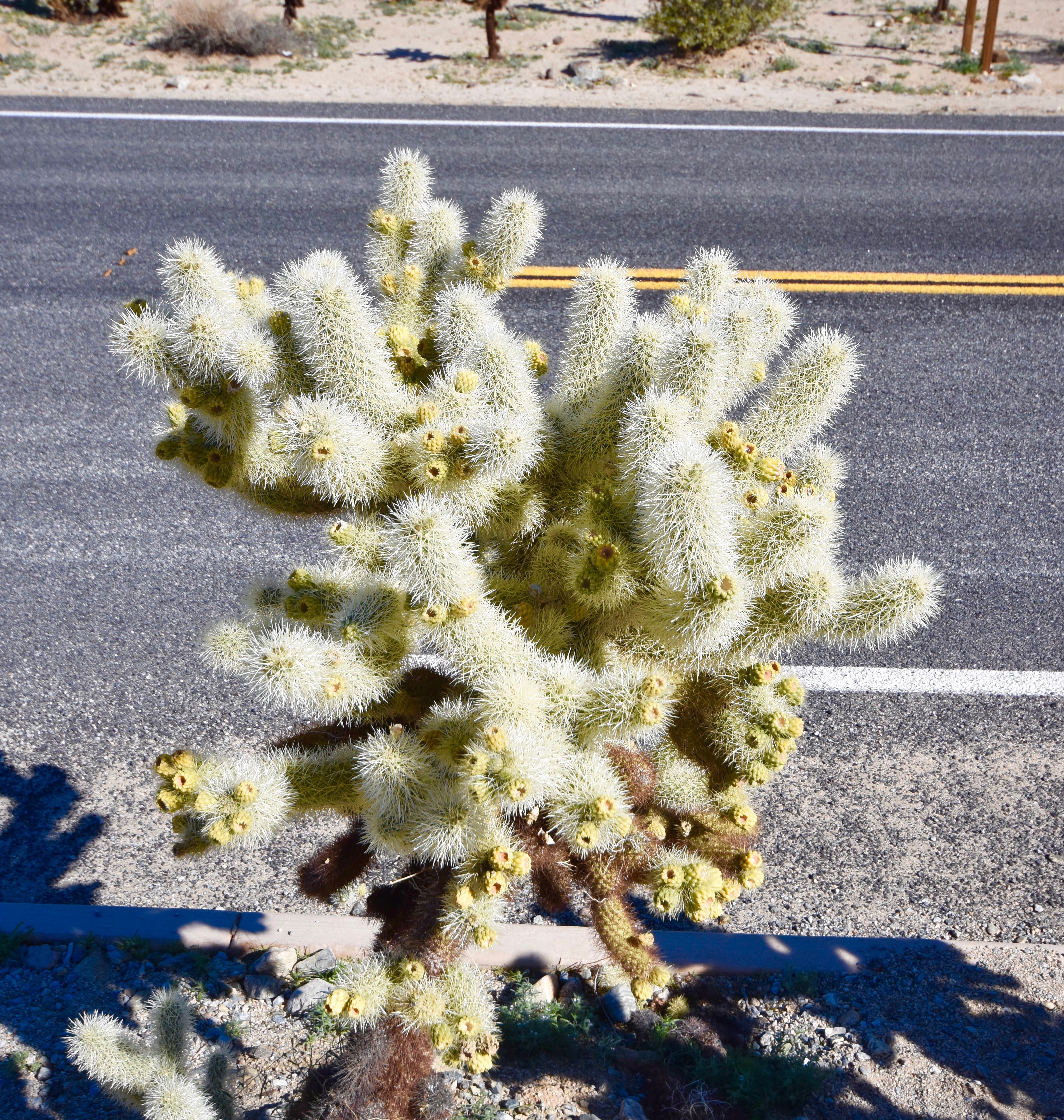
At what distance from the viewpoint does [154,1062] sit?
223cm

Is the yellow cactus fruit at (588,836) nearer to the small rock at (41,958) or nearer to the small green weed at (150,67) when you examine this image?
the small rock at (41,958)

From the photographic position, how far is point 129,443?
627cm

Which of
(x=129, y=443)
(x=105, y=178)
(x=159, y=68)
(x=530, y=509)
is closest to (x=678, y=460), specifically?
(x=530, y=509)

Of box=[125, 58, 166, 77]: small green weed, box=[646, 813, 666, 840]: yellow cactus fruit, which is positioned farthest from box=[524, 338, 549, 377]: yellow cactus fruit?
box=[125, 58, 166, 77]: small green weed

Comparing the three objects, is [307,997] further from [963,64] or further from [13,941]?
[963,64]

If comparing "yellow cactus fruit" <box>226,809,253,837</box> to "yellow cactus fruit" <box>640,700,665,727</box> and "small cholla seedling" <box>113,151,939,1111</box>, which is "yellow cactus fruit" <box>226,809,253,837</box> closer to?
"small cholla seedling" <box>113,151,939,1111</box>

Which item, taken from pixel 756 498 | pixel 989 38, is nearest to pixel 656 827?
pixel 756 498

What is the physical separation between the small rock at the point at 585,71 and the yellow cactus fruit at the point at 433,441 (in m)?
13.4

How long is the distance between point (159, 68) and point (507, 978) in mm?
14564

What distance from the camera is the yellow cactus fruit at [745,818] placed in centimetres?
212

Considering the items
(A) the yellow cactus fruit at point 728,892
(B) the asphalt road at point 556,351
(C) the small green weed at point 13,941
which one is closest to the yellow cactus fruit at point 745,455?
(A) the yellow cactus fruit at point 728,892

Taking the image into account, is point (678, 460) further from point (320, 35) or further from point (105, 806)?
point (320, 35)

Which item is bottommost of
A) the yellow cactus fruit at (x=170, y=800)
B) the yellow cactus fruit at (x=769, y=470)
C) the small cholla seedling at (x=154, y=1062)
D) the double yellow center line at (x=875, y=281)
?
the small cholla seedling at (x=154, y=1062)

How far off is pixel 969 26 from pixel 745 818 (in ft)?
52.3
